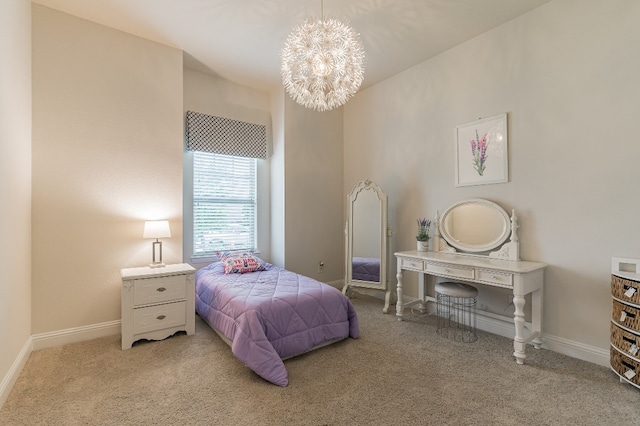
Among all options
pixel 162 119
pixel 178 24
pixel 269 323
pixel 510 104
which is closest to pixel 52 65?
pixel 162 119

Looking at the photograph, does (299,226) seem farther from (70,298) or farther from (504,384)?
(504,384)

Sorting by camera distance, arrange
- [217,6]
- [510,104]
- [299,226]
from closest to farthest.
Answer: [217,6], [510,104], [299,226]

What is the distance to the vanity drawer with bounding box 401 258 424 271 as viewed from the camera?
11.0 feet

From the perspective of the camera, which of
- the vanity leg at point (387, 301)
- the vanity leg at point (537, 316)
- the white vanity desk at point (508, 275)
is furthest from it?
the vanity leg at point (387, 301)

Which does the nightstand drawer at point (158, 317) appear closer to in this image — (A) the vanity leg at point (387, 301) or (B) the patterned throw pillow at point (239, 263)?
(B) the patterned throw pillow at point (239, 263)

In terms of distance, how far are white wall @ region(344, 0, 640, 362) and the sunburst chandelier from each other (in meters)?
1.67

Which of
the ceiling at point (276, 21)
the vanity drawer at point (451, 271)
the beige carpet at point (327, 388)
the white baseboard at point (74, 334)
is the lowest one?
the beige carpet at point (327, 388)


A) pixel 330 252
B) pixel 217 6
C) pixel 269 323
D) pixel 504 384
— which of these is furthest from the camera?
pixel 330 252

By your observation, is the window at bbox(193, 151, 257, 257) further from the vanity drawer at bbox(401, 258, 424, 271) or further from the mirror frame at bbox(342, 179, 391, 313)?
the vanity drawer at bbox(401, 258, 424, 271)

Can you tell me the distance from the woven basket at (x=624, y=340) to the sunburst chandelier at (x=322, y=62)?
263cm

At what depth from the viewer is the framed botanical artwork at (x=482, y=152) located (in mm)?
3096

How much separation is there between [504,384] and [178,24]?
4.23m

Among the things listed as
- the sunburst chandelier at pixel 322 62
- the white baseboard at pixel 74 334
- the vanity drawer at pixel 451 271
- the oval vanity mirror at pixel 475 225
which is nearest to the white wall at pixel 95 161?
the white baseboard at pixel 74 334

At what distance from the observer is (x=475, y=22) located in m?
3.06
